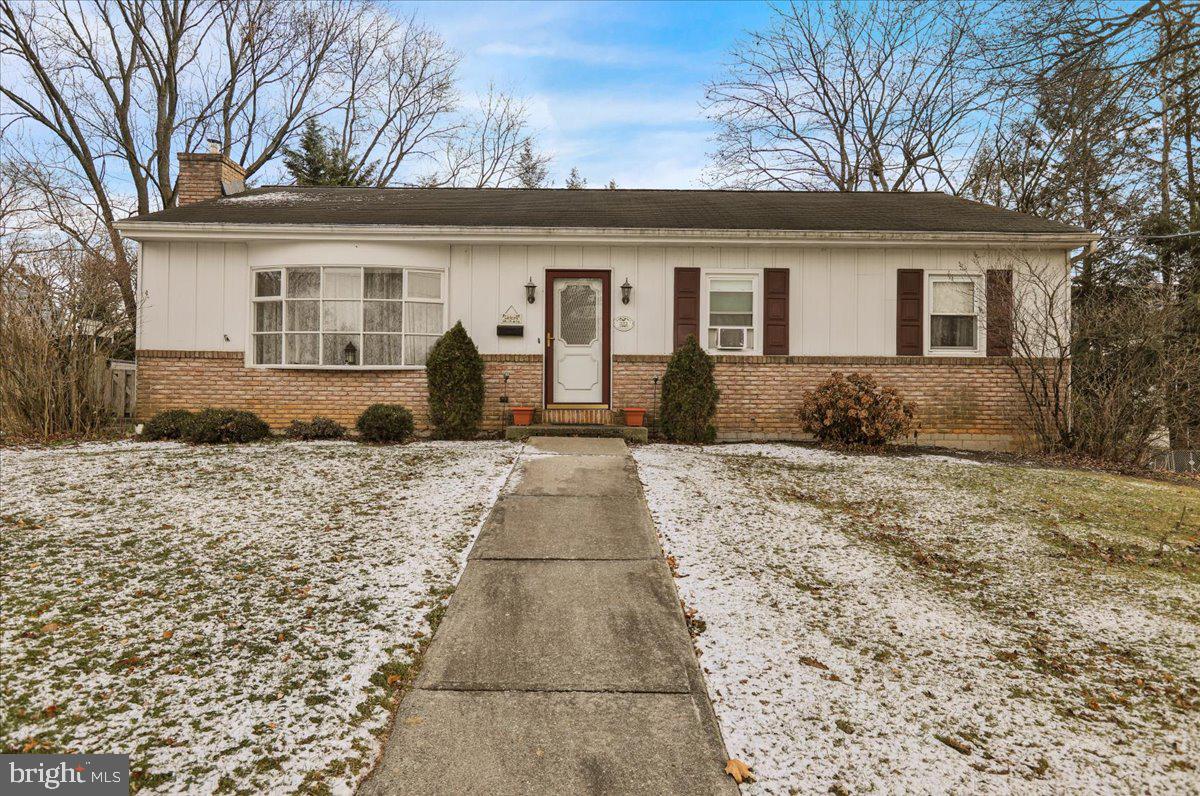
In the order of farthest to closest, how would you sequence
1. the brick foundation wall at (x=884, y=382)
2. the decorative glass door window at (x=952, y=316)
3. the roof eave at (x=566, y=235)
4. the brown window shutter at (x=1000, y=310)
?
the decorative glass door window at (x=952, y=316) < the brick foundation wall at (x=884, y=382) < the brown window shutter at (x=1000, y=310) < the roof eave at (x=566, y=235)

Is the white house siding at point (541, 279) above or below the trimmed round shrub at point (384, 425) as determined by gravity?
above

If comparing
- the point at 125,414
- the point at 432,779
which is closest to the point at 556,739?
the point at 432,779

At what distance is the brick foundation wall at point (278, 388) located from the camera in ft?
32.5

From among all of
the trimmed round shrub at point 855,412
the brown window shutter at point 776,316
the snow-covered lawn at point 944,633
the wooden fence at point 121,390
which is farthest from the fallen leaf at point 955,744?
the wooden fence at point 121,390

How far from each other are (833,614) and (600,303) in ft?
23.7

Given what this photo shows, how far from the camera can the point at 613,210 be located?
451 inches

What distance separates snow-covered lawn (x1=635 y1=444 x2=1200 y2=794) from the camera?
2555 millimetres

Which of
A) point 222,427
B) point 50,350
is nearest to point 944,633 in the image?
point 222,427

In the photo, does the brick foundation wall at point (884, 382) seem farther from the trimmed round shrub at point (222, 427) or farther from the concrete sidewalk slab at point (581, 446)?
the trimmed round shrub at point (222, 427)

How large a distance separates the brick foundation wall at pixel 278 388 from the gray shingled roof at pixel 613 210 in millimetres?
2231

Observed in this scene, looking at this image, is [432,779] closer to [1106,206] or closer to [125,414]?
[125,414]

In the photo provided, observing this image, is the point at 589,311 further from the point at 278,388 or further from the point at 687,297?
the point at 278,388

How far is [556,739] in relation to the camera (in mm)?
2633

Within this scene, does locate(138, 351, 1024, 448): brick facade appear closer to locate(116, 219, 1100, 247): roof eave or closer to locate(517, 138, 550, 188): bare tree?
locate(116, 219, 1100, 247): roof eave
